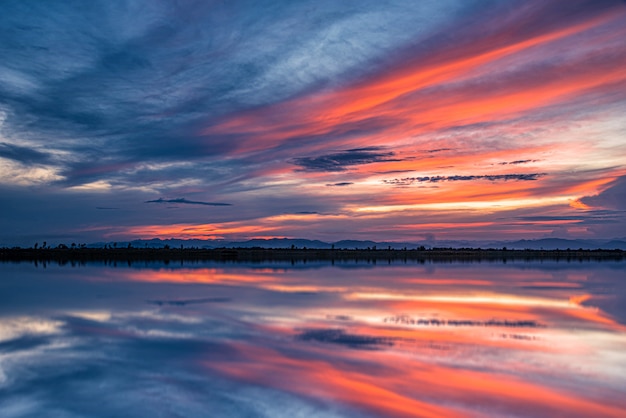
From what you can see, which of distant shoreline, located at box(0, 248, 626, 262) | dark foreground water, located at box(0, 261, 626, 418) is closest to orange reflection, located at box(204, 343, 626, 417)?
dark foreground water, located at box(0, 261, 626, 418)

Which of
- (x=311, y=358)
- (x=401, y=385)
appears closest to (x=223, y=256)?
(x=311, y=358)

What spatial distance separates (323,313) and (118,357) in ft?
29.9

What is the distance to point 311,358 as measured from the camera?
1284cm

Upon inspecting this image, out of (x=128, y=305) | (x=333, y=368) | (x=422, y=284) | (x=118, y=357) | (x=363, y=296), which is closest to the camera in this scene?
(x=333, y=368)

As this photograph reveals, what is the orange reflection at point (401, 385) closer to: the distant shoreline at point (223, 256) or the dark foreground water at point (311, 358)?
the dark foreground water at point (311, 358)

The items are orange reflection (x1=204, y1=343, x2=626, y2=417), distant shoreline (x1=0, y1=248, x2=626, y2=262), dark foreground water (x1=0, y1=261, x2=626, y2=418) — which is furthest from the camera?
distant shoreline (x1=0, y1=248, x2=626, y2=262)

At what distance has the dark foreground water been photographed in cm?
962

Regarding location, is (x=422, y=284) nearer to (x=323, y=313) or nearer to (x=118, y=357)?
(x=323, y=313)

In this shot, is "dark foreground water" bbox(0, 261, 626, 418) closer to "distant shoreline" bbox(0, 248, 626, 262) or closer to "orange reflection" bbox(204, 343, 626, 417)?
"orange reflection" bbox(204, 343, 626, 417)

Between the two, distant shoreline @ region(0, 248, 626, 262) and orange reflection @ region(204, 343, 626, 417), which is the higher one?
distant shoreline @ region(0, 248, 626, 262)

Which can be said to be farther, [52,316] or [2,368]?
[52,316]

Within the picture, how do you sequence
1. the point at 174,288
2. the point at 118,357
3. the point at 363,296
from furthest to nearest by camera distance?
1. the point at 174,288
2. the point at 363,296
3. the point at 118,357

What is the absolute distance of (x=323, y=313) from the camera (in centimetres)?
2048

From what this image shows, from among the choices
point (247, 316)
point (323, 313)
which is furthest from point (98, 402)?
point (323, 313)
